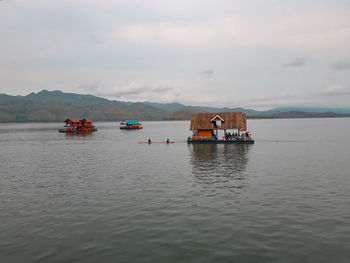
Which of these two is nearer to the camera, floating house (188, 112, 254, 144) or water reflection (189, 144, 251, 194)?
water reflection (189, 144, 251, 194)

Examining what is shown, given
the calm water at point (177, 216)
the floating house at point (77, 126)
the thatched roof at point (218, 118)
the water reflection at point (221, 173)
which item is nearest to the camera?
the calm water at point (177, 216)

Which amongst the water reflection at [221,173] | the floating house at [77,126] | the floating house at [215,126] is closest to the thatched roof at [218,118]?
the floating house at [215,126]

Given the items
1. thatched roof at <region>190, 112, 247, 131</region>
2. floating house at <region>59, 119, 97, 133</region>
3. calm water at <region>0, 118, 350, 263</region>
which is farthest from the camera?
floating house at <region>59, 119, 97, 133</region>

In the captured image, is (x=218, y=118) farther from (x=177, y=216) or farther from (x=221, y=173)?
(x=177, y=216)

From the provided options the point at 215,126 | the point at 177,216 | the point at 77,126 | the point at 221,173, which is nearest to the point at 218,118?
the point at 215,126

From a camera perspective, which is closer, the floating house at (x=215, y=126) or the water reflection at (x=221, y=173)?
the water reflection at (x=221, y=173)

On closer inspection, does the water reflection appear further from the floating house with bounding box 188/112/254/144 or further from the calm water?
the floating house with bounding box 188/112/254/144

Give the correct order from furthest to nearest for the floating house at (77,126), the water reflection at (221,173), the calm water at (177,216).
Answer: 1. the floating house at (77,126)
2. the water reflection at (221,173)
3. the calm water at (177,216)

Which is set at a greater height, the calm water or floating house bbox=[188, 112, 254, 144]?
floating house bbox=[188, 112, 254, 144]

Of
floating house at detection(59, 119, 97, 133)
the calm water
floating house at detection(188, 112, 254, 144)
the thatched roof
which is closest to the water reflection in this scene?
the calm water

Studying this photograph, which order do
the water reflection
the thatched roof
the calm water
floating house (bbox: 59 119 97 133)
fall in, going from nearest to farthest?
the calm water → the water reflection → the thatched roof → floating house (bbox: 59 119 97 133)

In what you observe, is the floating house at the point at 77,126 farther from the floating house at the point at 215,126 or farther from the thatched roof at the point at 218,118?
the thatched roof at the point at 218,118

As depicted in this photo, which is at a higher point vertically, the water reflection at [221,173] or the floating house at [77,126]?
the floating house at [77,126]

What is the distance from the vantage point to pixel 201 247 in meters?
12.9
